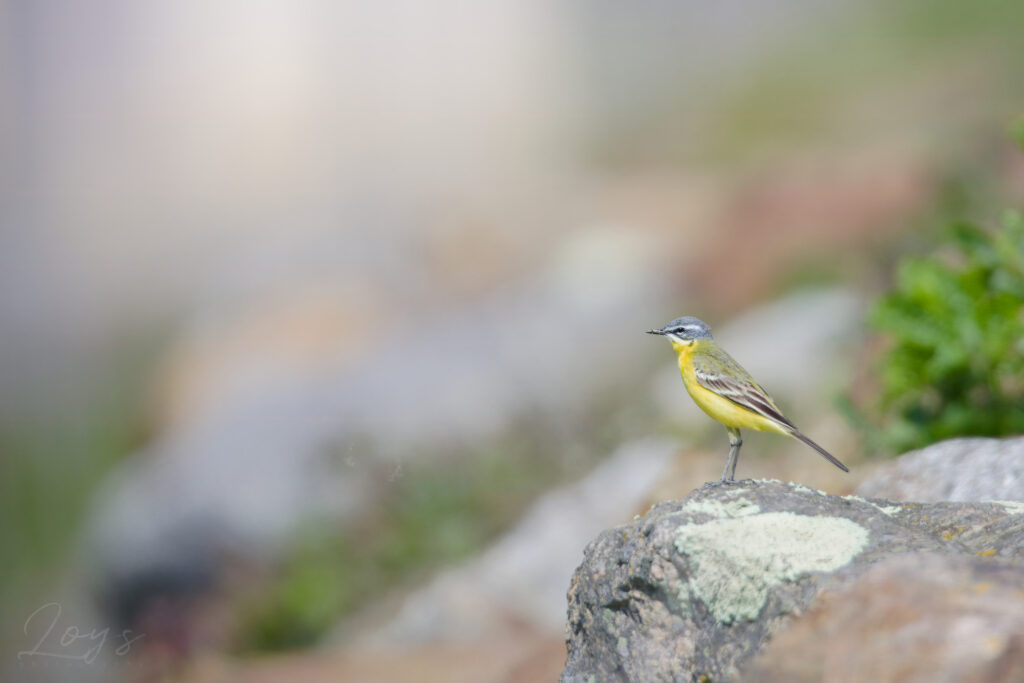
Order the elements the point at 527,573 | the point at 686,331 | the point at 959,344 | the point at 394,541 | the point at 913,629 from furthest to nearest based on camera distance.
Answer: the point at 394,541
the point at 527,573
the point at 959,344
the point at 686,331
the point at 913,629

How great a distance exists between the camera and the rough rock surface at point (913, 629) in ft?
8.07

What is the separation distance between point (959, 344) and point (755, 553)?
4.73 m

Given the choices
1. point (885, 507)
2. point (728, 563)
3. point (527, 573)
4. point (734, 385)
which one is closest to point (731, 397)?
point (734, 385)

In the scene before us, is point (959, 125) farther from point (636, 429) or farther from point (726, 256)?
point (636, 429)

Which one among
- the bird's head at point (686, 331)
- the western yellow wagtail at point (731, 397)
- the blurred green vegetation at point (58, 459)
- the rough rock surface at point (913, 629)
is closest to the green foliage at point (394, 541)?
the blurred green vegetation at point (58, 459)

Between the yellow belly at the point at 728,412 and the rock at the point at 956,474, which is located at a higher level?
the yellow belly at the point at 728,412

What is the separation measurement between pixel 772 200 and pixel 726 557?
17305 mm

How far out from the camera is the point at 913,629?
259 cm

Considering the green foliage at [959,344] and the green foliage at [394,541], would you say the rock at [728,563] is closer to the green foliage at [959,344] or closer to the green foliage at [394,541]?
the green foliage at [959,344]

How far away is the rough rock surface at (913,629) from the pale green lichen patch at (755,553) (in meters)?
0.24

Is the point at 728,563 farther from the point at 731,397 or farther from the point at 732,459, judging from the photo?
the point at 731,397

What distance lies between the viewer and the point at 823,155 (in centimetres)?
2122

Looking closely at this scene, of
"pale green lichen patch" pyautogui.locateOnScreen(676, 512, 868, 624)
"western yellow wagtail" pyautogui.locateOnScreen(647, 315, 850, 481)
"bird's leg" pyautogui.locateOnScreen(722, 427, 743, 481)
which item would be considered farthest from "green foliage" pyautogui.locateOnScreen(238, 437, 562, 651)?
"pale green lichen patch" pyautogui.locateOnScreen(676, 512, 868, 624)

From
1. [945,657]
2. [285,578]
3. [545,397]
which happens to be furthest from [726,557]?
[545,397]
